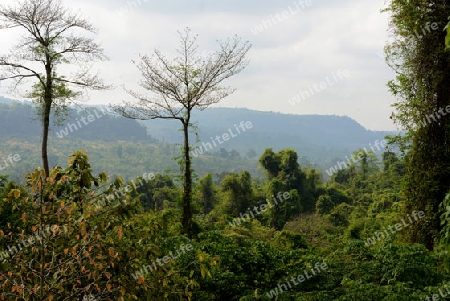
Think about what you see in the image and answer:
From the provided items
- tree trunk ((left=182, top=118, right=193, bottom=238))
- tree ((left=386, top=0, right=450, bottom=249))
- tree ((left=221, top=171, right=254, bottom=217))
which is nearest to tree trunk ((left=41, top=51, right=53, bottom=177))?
tree trunk ((left=182, top=118, right=193, bottom=238))

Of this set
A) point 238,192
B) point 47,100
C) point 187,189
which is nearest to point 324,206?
point 238,192

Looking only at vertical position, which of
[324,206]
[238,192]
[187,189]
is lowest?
[324,206]

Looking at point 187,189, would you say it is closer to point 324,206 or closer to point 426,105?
point 426,105

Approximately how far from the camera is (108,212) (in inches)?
141

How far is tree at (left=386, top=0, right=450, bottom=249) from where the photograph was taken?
8.73m

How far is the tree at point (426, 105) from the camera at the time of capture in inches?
344

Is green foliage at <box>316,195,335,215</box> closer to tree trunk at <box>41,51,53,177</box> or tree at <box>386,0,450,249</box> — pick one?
tree at <box>386,0,450,249</box>

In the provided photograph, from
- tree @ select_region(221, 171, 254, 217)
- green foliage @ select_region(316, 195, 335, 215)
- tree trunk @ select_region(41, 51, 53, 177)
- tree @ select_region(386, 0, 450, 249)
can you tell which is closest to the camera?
tree @ select_region(386, 0, 450, 249)

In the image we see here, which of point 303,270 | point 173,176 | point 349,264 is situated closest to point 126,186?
point 303,270

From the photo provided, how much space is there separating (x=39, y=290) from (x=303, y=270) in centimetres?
370

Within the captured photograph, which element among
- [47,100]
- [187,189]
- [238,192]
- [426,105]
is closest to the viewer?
[426,105]

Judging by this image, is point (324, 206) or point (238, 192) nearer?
point (238, 192)

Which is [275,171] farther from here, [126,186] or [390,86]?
[126,186]

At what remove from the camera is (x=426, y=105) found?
893 cm
